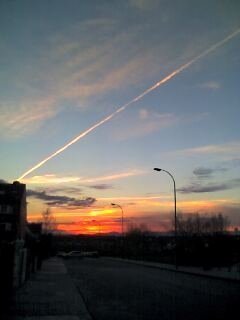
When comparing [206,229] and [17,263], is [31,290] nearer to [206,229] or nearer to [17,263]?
[17,263]

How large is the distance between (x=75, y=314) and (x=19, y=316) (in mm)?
1630

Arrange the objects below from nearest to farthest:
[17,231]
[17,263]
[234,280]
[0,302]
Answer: [0,302] < [17,263] < [234,280] < [17,231]

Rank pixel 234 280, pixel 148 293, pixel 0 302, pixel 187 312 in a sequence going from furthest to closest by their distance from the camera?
pixel 234 280 < pixel 148 293 < pixel 0 302 < pixel 187 312

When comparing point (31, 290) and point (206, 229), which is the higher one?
point (206, 229)

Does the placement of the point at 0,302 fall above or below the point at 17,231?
below

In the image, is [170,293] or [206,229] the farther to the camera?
[206,229]

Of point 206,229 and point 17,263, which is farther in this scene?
point 206,229

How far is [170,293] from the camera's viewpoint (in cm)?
2059

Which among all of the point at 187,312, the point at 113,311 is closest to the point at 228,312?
the point at 187,312

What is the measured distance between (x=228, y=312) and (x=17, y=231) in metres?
60.4

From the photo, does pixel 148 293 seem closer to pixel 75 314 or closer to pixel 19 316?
pixel 75 314

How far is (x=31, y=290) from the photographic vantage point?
21016mm

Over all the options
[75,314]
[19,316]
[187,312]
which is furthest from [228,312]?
[19,316]

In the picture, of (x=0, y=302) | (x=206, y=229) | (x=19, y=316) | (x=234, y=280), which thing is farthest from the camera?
(x=206, y=229)
